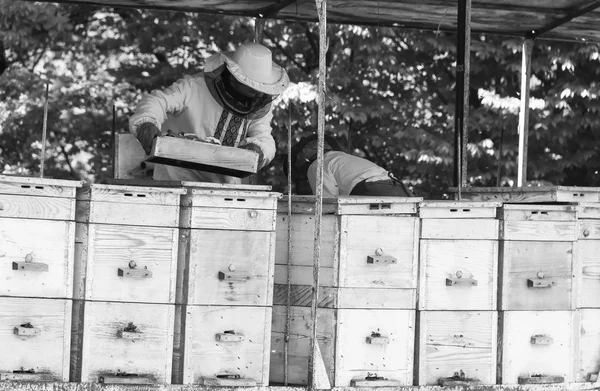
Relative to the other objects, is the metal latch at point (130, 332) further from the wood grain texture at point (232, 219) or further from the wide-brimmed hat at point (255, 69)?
the wide-brimmed hat at point (255, 69)

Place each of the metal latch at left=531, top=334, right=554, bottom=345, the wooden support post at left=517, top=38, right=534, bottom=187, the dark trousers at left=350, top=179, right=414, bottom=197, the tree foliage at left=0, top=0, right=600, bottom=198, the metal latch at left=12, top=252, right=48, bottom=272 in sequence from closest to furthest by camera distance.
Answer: the metal latch at left=12, top=252, right=48, bottom=272
the metal latch at left=531, top=334, right=554, bottom=345
the dark trousers at left=350, top=179, right=414, bottom=197
the wooden support post at left=517, top=38, right=534, bottom=187
the tree foliage at left=0, top=0, right=600, bottom=198

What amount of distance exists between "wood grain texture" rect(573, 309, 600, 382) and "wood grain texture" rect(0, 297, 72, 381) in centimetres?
313

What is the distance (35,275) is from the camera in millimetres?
5363

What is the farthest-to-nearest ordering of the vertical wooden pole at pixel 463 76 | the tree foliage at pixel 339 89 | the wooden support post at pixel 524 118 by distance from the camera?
the tree foliage at pixel 339 89 < the wooden support post at pixel 524 118 < the vertical wooden pole at pixel 463 76

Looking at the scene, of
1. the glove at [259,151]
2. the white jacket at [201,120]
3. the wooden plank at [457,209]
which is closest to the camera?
the wooden plank at [457,209]

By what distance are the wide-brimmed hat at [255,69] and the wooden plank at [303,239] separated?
3.10ft

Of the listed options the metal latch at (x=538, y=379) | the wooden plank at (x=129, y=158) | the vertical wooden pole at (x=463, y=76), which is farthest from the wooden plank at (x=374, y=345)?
the vertical wooden pole at (x=463, y=76)

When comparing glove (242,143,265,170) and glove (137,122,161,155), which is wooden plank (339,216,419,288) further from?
glove (137,122,161,155)

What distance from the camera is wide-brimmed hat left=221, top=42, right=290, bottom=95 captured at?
654cm

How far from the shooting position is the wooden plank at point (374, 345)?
19.4ft

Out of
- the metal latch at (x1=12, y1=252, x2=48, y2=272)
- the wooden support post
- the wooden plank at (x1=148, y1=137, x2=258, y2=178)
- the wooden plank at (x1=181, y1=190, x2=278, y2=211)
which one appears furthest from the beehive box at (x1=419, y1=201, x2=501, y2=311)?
the wooden support post

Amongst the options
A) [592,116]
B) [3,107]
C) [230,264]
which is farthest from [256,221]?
[3,107]

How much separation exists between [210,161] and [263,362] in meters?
1.17

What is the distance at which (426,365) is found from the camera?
609 cm
